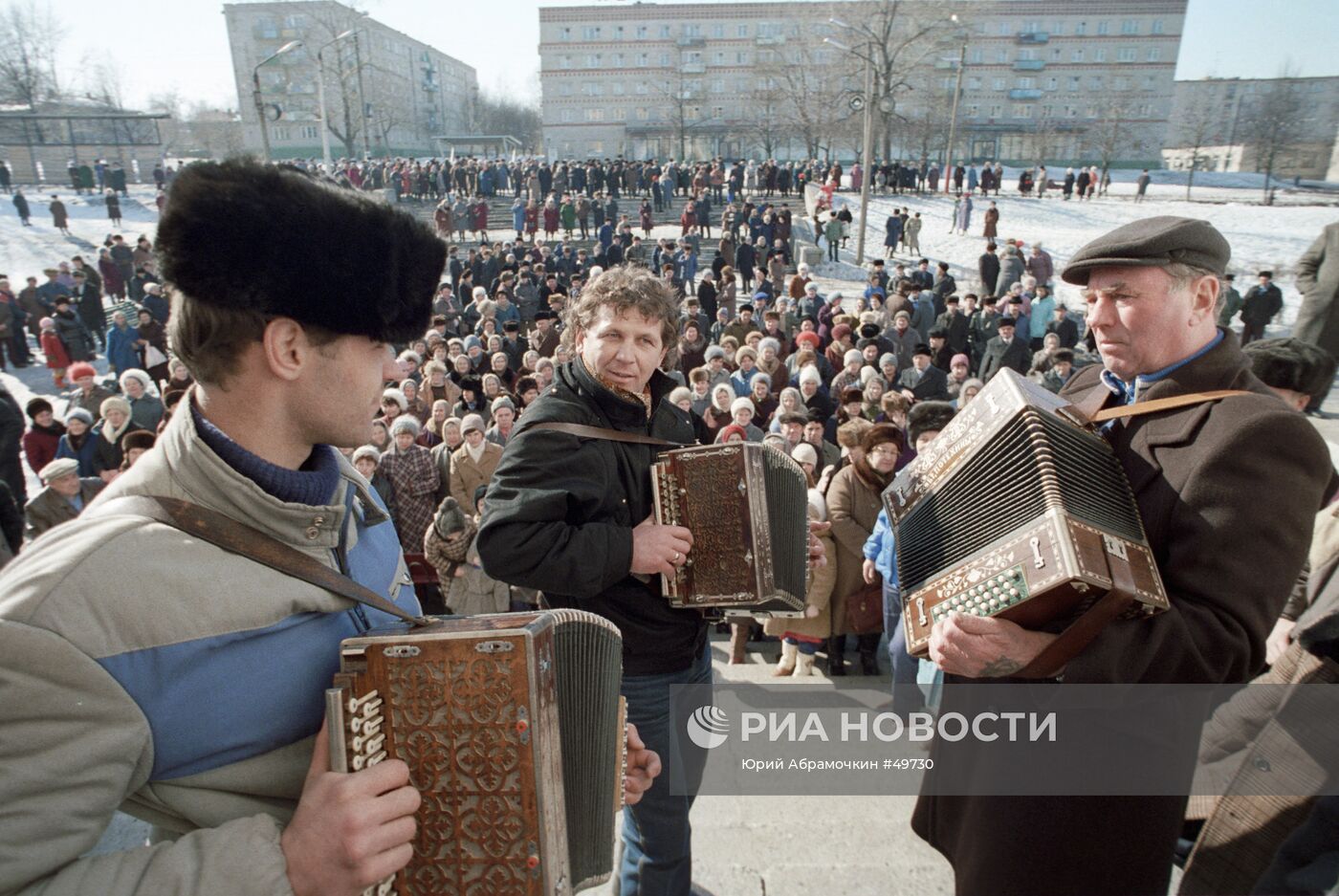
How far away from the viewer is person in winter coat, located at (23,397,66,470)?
7652mm

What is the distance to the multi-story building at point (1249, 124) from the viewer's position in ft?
142

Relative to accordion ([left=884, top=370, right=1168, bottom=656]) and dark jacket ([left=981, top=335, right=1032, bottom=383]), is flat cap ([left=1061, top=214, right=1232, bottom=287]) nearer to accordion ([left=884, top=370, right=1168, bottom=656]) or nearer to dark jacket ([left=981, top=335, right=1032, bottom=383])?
accordion ([left=884, top=370, right=1168, bottom=656])

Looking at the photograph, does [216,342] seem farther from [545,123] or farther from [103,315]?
[545,123]

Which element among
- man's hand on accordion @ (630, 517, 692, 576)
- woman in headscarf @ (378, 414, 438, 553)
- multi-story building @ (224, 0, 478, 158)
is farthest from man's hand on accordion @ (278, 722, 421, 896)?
multi-story building @ (224, 0, 478, 158)

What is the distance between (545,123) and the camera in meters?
64.8

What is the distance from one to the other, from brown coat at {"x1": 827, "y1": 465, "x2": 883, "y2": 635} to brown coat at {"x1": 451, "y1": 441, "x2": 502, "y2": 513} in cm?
304

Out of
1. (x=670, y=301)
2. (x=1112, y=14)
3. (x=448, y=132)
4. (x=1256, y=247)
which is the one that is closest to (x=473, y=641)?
(x=670, y=301)

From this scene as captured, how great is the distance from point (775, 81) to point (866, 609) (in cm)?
5561

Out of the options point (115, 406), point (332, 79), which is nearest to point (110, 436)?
point (115, 406)

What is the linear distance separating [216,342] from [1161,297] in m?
2.29

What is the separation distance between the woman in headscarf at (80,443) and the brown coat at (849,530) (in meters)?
7.07

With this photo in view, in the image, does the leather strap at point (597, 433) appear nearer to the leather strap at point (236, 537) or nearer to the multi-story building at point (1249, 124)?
the leather strap at point (236, 537)

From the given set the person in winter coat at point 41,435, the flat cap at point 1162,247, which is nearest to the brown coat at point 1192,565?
the flat cap at point 1162,247

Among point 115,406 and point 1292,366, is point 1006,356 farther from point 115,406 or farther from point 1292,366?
point 115,406
